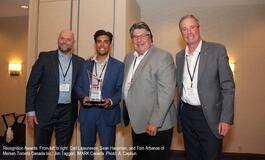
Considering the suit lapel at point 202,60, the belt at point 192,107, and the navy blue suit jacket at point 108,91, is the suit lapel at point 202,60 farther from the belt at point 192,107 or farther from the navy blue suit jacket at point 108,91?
the navy blue suit jacket at point 108,91

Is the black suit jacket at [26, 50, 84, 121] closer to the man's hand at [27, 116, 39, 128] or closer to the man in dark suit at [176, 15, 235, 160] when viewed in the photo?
the man's hand at [27, 116, 39, 128]

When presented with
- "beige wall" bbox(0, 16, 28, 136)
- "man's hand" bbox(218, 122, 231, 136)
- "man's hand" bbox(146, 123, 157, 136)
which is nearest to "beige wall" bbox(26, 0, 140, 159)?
"man's hand" bbox(146, 123, 157, 136)

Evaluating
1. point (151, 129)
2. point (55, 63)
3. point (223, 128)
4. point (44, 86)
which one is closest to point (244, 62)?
point (223, 128)

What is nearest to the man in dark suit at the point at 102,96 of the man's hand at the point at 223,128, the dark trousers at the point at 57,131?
the dark trousers at the point at 57,131

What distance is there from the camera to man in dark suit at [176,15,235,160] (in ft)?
6.58

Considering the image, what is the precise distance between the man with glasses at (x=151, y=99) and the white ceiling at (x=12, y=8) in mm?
3768

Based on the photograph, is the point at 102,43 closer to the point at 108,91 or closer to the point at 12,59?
the point at 108,91

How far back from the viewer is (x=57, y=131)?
8.46 ft

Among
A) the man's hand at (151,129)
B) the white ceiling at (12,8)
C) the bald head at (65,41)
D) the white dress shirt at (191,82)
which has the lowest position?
the man's hand at (151,129)

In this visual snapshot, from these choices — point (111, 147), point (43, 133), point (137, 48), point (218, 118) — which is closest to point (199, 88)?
point (218, 118)

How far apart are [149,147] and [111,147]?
52 cm

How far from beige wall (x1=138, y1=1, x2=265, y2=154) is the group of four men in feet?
8.43

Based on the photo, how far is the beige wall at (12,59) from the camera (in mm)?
5699

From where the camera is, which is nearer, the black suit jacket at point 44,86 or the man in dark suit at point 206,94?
the man in dark suit at point 206,94
